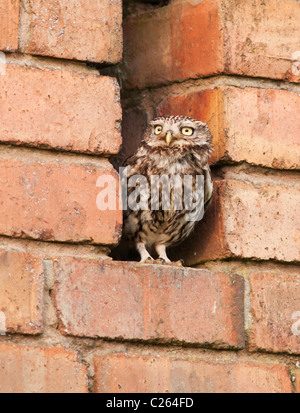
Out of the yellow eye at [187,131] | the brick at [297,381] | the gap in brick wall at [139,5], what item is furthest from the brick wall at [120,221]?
the gap in brick wall at [139,5]

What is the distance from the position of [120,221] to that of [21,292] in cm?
31

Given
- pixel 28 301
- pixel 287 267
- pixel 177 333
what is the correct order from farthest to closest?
pixel 287 267 < pixel 177 333 < pixel 28 301

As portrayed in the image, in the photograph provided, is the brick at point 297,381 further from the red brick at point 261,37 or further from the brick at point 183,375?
the red brick at point 261,37

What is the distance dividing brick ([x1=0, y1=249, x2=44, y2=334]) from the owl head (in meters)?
0.73

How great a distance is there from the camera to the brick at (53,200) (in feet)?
6.50

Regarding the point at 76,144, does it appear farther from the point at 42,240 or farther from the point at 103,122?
the point at 42,240

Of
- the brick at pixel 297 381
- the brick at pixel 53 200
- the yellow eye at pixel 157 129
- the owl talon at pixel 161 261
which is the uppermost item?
A: the yellow eye at pixel 157 129

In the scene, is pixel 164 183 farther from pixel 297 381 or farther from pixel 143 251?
pixel 297 381

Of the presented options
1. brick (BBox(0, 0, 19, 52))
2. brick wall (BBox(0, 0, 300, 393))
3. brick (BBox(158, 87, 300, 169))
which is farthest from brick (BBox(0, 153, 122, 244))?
brick (BBox(158, 87, 300, 169))

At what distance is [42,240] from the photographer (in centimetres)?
200

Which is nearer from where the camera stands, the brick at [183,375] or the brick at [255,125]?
the brick at [183,375]

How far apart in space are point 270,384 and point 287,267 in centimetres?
29

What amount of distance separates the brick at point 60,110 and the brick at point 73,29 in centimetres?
5

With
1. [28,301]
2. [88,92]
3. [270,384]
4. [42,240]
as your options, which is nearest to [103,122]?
[88,92]
